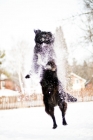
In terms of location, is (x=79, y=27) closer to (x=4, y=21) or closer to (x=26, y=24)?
(x=26, y=24)

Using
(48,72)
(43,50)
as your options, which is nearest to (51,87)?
(48,72)

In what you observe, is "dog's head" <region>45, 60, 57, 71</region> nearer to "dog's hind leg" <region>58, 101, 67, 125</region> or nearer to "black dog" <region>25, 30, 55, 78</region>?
"black dog" <region>25, 30, 55, 78</region>

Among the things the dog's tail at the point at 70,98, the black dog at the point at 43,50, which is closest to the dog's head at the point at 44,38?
the black dog at the point at 43,50

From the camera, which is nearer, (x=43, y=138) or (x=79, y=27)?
(x=43, y=138)

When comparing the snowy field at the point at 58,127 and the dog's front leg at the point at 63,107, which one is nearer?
the snowy field at the point at 58,127

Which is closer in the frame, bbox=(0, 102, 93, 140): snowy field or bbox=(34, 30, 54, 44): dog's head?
bbox=(0, 102, 93, 140): snowy field

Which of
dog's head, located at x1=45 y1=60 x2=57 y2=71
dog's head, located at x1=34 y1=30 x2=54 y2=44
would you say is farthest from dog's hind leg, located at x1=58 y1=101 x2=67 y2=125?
dog's head, located at x1=34 y1=30 x2=54 y2=44

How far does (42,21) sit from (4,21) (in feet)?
1.68

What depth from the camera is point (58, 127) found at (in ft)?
7.00

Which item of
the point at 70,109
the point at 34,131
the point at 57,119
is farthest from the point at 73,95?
the point at 34,131

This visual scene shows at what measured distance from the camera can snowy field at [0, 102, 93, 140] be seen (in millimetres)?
1996

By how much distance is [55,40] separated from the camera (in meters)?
2.17

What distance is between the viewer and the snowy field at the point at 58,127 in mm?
1996

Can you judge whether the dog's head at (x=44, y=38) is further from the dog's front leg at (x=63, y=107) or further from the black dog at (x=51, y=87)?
the dog's front leg at (x=63, y=107)
